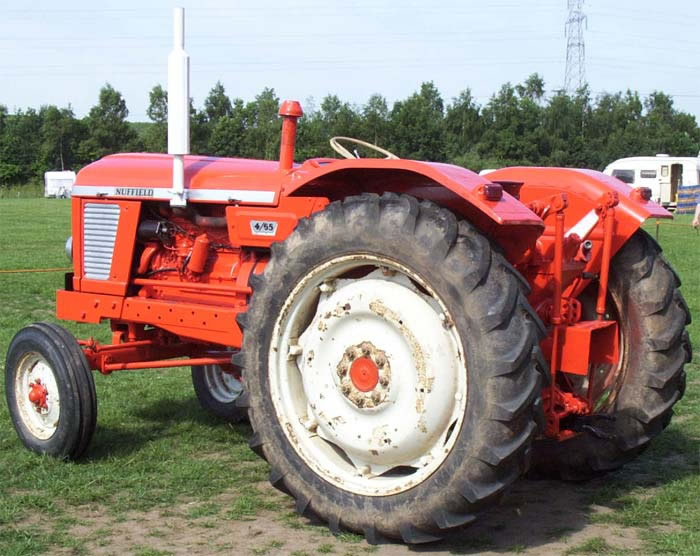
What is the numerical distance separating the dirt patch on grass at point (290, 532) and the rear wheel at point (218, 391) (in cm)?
159

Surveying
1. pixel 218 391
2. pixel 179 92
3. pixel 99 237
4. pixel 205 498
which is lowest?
pixel 205 498

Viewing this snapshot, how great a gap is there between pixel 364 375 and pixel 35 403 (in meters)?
2.22

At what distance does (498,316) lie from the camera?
3.53 meters

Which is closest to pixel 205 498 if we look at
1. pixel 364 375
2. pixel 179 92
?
pixel 364 375

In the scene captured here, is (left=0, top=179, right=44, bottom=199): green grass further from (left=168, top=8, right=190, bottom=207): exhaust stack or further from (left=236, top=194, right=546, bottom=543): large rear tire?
(left=236, top=194, right=546, bottom=543): large rear tire

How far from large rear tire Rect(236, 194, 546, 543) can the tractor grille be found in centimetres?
166

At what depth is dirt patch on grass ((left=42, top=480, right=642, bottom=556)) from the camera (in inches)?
152

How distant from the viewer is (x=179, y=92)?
4.98 m

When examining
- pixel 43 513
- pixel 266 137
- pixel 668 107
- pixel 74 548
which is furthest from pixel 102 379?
pixel 668 107

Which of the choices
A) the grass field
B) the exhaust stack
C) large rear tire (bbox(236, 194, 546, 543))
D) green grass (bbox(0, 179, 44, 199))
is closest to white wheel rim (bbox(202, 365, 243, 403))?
the grass field

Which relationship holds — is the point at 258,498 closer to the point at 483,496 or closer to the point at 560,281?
the point at 483,496

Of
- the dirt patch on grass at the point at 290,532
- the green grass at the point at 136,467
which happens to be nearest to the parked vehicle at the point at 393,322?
the dirt patch on grass at the point at 290,532

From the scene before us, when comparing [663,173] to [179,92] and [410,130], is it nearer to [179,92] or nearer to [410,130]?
[410,130]

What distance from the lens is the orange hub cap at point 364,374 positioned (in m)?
3.95
